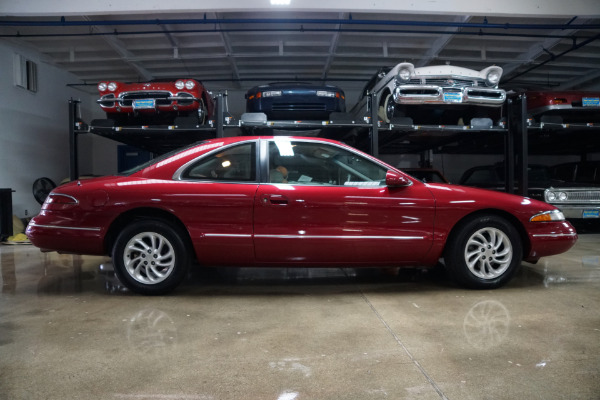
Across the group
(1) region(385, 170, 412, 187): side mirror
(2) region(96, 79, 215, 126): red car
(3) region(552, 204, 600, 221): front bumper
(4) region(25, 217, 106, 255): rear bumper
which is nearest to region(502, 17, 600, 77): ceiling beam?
(3) region(552, 204, 600, 221): front bumper

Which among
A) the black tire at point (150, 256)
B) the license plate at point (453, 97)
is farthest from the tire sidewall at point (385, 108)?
the black tire at point (150, 256)

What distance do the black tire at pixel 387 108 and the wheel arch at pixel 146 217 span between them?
3.74 meters

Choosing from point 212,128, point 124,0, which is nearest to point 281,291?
point 212,128

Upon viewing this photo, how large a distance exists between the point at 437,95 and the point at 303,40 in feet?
11.5

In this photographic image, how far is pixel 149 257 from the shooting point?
288 centimetres

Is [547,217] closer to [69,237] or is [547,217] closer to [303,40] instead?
[69,237]

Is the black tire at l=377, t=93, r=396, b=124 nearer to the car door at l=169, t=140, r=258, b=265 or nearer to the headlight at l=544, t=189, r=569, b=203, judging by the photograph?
the headlight at l=544, t=189, r=569, b=203

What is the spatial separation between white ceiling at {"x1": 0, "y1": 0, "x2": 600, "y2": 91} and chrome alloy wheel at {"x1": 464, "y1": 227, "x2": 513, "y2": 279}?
410 centimetres

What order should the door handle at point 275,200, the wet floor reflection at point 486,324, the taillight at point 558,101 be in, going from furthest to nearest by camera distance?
the taillight at point 558,101, the door handle at point 275,200, the wet floor reflection at point 486,324

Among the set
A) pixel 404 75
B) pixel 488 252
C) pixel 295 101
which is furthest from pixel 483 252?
pixel 295 101

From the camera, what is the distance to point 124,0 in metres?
5.57

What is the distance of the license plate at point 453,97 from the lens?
520 centimetres

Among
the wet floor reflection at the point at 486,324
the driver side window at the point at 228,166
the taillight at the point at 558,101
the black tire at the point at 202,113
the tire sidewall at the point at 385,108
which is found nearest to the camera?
the wet floor reflection at the point at 486,324

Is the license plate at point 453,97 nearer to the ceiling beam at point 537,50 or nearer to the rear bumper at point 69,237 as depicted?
the ceiling beam at point 537,50
